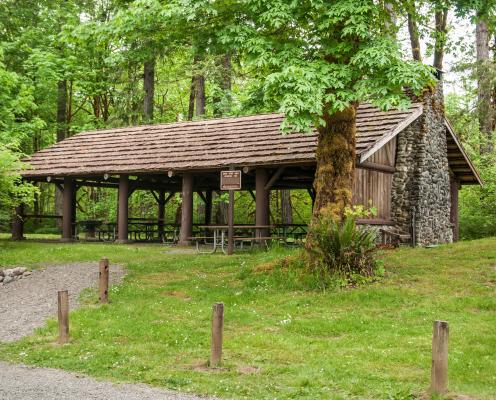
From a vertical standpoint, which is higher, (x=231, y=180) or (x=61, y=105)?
(x=61, y=105)

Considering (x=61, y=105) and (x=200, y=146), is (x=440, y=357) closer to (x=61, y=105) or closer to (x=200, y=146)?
(x=200, y=146)

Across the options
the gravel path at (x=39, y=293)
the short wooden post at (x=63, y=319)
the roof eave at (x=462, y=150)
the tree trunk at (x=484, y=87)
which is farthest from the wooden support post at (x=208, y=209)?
the short wooden post at (x=63, y=319)

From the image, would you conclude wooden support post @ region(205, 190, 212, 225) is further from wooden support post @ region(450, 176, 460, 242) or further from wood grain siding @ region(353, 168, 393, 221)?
wooden support post @ region(450, 176, 460, 242)

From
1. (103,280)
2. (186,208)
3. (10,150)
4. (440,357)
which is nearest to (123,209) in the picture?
(186,208)

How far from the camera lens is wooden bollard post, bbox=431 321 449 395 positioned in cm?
671

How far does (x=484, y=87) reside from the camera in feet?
88.0

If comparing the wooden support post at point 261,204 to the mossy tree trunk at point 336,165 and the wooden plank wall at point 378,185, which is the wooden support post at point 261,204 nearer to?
the wooden plank wall at point 378,185

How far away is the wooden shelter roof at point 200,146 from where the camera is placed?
19.2 m

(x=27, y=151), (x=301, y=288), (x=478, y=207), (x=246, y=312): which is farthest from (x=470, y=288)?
(x=27, y=151)

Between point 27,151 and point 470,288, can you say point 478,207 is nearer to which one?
point 470,288

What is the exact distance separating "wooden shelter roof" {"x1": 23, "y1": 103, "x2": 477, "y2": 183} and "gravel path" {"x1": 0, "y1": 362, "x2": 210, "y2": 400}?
11.7 metres

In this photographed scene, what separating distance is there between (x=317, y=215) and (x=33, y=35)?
24438 mm

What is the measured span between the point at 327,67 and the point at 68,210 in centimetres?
1598

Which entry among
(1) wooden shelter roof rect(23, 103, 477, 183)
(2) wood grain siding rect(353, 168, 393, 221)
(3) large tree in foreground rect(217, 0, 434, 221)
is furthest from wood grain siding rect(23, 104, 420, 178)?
(3) large tree in foreground rect(217, 0, 434, 221)
